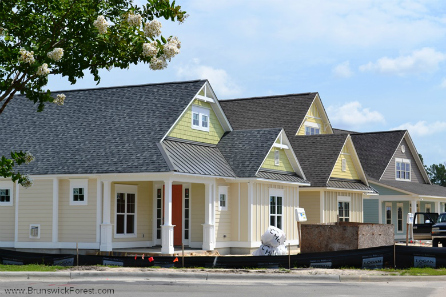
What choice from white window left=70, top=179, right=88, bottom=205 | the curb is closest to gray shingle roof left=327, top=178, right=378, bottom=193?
white window left=70, top=179, right=88, bottom=205

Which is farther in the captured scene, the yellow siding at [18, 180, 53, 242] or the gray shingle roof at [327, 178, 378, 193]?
the gray shingle roof at [327, 178, 378, 193]

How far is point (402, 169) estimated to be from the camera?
168ft

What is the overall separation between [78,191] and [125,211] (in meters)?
2.12

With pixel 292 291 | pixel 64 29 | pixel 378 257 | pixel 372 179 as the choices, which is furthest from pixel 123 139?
pixel 372 179

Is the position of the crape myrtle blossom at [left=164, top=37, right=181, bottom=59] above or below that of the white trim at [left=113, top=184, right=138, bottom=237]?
above

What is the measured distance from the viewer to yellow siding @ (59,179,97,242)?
90.0ft

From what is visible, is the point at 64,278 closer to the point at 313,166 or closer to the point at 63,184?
the point at 63,184

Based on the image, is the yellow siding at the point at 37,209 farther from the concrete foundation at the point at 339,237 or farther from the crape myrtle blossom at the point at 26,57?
the crape myrtle blossom at the point at 26,57

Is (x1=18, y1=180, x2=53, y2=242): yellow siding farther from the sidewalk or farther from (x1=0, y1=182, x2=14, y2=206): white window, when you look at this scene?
the sidewalk

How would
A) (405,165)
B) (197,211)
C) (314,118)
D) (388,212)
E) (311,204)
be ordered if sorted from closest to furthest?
(197,211), (311,204), (314,118), (388,212), (405,165)

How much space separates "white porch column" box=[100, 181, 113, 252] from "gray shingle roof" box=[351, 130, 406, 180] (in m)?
25.1

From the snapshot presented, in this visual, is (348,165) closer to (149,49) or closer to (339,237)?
(339,237)

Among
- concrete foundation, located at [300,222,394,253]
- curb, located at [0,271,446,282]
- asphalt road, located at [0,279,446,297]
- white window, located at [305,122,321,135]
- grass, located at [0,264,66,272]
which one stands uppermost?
white window, located at [305,122,321,135]

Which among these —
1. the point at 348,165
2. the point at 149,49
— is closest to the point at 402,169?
the point at 348,165
